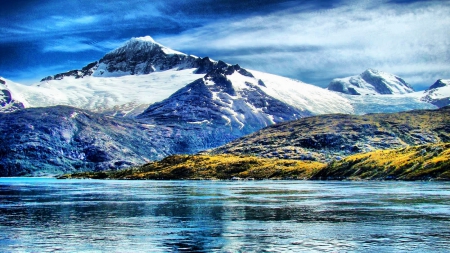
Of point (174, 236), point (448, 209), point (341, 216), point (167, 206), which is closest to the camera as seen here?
point (174, 236)

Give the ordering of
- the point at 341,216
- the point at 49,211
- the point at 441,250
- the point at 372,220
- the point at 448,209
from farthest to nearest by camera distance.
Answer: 1. the point at 49,211
2. the point at 448,209
3. the point at 341,216
4. the point at 372,220
5. the point at 441,250

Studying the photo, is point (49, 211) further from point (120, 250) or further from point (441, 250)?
point (441, 250)

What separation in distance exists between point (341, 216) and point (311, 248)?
35.1 metres

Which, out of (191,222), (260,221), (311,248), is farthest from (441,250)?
(191,222)

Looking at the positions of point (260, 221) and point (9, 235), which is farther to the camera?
point (260, 221)

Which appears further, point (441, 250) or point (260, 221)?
point (260, 221)

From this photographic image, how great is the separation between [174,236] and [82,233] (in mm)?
13567

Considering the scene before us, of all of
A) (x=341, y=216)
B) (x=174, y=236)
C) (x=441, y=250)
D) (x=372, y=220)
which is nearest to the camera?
(x=441, y=250)

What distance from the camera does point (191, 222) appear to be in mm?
93375

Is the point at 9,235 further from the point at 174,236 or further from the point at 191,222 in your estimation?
the point at 191,222

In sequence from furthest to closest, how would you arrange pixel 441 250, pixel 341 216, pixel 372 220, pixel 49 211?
pixel 49 211, pixel 341 216, pixel 372 220, pixel 441 250

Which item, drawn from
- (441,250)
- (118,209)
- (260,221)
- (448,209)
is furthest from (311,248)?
(118,209)

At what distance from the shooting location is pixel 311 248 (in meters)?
65.0

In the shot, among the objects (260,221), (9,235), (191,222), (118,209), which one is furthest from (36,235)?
(118,209)
